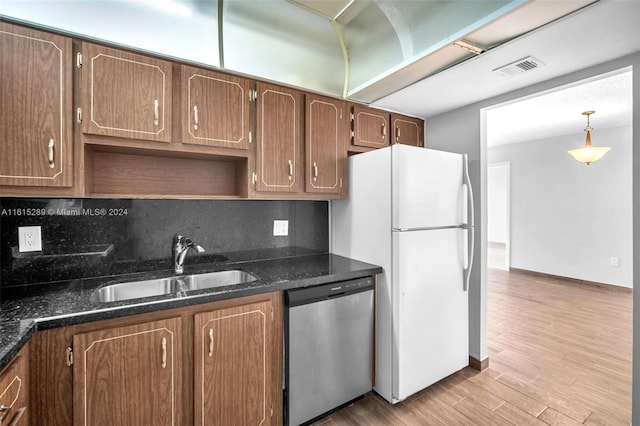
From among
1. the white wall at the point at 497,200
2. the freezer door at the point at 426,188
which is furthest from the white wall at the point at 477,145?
the white wall at the point at 497,200

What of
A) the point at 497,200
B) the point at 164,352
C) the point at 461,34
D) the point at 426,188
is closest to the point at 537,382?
the point at 426,188

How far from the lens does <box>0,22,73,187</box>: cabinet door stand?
1336 mm

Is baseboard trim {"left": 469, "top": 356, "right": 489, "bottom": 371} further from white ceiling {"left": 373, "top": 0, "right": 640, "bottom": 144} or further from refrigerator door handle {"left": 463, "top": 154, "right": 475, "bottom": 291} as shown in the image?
white ceiling {"left": 373, "top": 0, "right": 640, "bottom": 144}

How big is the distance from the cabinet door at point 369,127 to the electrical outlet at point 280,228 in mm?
879

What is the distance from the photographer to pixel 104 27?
1.58m

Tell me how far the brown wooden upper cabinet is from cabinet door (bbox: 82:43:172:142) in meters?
1.89

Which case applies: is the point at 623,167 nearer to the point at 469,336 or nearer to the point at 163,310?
the point at 469,336

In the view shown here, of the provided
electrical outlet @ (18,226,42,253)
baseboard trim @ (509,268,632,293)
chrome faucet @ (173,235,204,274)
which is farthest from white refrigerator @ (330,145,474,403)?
baseboard trim @ (509,268,632,293)

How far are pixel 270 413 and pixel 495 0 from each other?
2.49m

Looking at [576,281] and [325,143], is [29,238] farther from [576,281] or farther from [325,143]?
[576,281]

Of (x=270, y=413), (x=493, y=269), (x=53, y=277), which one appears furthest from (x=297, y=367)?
(x=493, y=269)

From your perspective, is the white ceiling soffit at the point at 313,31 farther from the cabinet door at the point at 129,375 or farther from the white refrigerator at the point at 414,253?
the cabinet door at the point at 129,375

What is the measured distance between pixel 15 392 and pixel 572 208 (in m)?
6.54

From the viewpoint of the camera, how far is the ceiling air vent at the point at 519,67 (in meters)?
1.81
